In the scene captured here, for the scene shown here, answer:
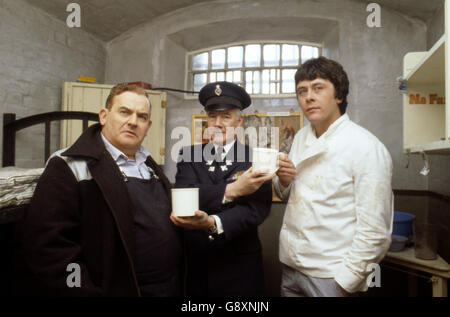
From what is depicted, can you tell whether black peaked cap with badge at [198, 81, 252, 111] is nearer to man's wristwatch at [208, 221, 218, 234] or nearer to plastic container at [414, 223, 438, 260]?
man's wristwatch at [208, 221, 218, 234]

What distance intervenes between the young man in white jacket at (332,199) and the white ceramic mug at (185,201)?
0.49 meters

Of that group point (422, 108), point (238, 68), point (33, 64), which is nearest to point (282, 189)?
point (422, 108)

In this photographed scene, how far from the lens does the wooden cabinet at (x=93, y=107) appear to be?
3.46 m

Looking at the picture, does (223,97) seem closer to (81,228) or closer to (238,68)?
(81,228)

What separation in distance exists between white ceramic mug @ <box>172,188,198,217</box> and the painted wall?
2.68m

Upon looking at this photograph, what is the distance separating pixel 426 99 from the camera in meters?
2.03

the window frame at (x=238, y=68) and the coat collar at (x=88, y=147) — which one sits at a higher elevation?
the window frame at (x=238, y=68)

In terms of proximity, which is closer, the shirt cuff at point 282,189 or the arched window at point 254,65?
the shirt cuff at point 282,189

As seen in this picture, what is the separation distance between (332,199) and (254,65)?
126 inches

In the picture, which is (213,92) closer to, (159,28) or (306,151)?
(306,151)

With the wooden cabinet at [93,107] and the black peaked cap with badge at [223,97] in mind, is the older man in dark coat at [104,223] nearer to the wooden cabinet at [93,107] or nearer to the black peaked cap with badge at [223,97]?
the black peaked cap with badge at [223,97]

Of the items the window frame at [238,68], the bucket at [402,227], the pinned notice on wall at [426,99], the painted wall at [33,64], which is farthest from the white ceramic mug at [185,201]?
the window frame at [238,68]

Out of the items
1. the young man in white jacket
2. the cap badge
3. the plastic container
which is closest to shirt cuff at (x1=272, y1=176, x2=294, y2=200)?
the young man in white jacket

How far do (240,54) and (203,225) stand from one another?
3.48m
